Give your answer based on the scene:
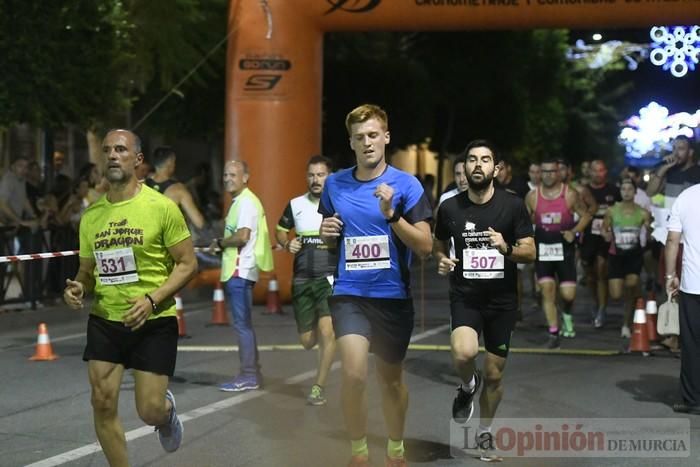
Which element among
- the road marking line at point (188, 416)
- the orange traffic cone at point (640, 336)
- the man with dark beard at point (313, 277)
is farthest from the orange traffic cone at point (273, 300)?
the man with dark beard at point (313, 277)

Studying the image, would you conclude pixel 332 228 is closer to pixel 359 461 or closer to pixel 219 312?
pixel 359 461

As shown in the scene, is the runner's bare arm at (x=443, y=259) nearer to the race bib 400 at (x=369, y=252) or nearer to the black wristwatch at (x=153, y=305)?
the race bib 400 at (x=369, y=252)

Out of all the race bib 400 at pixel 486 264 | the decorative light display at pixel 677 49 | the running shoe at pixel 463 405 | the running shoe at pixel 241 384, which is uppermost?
the decorative light display at pixel 677 49

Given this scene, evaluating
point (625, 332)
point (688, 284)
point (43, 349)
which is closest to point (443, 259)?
point (688, 284)

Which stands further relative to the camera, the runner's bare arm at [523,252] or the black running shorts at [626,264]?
the black running shorts at [626,264]

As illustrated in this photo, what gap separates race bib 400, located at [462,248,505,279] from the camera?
7.64 m

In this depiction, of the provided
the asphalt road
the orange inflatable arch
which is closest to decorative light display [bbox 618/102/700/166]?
the orange inflatable arch

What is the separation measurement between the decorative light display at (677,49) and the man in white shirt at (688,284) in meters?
6.35

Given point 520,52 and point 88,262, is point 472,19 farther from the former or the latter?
point 520,52

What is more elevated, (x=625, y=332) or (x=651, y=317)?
(x=651, y=317)

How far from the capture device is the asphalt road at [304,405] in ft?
24.7

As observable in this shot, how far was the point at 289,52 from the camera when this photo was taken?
676 inches

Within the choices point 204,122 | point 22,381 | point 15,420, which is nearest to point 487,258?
point 15,420

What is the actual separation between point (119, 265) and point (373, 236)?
143 centimetres
